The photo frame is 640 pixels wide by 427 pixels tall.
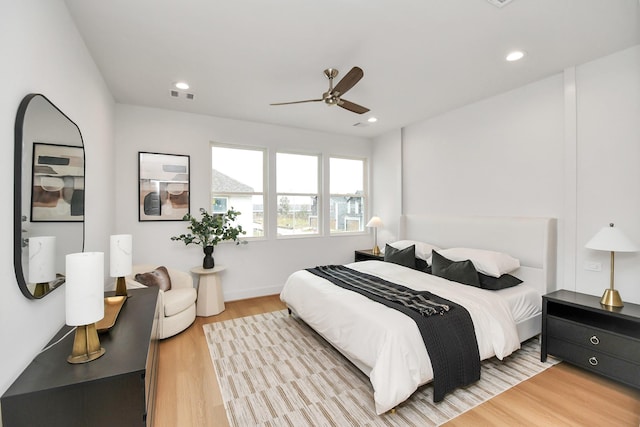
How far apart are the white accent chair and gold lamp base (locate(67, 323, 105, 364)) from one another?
55.6 inches

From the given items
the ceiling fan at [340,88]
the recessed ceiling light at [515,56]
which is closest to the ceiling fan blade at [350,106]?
the ceiling fan at [340,88]

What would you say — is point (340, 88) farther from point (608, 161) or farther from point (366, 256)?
point (366, 256)

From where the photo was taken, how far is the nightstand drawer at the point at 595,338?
2188 millimetres

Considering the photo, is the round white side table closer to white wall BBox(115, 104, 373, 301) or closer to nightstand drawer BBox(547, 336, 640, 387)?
white wall BBox(115, 104, 373, 301)

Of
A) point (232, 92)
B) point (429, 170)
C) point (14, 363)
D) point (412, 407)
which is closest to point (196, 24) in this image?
point (232, 92)

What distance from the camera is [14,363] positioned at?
1.29 m

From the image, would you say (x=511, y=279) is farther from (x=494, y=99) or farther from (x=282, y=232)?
(x=282, y=232)

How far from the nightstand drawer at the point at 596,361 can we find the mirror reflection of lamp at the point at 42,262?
3.84 m

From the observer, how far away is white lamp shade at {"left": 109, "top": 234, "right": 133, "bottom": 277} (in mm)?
2307

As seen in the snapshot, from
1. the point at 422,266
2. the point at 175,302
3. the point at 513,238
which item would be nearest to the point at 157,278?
the point at 175,302

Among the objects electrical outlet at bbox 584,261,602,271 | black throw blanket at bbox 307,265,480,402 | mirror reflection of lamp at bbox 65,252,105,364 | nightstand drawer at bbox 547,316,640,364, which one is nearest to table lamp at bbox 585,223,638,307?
nightstand drawer at bbox 547,316,640,364

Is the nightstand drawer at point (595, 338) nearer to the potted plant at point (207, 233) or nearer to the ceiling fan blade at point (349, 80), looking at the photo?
the ceiling fan blade at point (349, 80)

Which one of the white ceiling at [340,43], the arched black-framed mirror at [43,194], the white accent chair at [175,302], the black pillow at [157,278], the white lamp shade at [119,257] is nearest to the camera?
the arched black-framed mirror at [43,194]

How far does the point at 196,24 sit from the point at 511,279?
12.4ft
